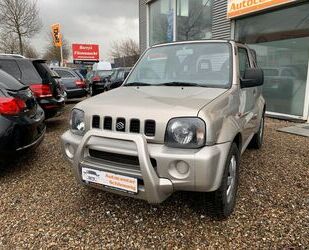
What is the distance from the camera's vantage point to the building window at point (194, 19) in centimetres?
1099

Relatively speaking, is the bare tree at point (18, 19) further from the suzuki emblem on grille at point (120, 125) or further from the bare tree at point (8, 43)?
the suzuki emblem on grille at point (120, 125)

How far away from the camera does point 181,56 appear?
11.9 ft

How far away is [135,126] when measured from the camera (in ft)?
8.24

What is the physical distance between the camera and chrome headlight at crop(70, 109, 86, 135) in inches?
113

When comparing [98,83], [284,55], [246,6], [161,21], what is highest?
[161,21]

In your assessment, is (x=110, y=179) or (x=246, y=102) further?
(x=246, y=102)

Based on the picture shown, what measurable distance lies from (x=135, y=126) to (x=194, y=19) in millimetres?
10317

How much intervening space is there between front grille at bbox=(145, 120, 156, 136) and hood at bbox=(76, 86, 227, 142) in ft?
0.10

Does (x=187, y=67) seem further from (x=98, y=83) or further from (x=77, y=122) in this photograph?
(x=98, y=83)

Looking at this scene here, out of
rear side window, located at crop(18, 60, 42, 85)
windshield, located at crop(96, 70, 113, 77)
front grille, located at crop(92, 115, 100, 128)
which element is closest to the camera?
front grille, located at crop(92, 115, 100, 128)

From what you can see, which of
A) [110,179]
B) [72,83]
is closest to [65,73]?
[72,83]

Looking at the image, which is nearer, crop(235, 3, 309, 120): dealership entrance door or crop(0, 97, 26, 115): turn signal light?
crop(0, 97, 26, 115): turn signal light

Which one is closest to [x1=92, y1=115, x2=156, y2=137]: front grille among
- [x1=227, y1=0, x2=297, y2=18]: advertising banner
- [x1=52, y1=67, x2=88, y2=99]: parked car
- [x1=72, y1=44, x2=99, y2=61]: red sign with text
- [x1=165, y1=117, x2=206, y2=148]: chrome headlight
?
[x1=165, y1=117, x2=206, y2=148]: chrome headlight

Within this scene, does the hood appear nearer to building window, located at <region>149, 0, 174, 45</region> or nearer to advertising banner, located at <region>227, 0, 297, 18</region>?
advertising banner, located at <region>227, 0, 297, 18</region>
